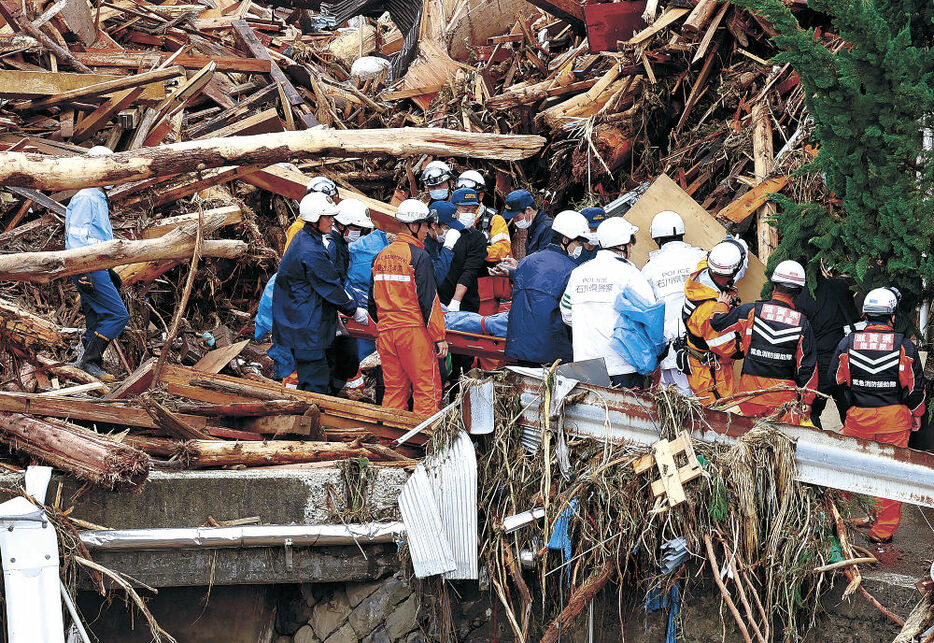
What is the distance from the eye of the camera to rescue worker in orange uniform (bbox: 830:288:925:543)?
701 cm

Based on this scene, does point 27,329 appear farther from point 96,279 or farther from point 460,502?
point 460,502

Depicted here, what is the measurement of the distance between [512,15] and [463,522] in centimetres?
1125

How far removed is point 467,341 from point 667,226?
2017 millimetres

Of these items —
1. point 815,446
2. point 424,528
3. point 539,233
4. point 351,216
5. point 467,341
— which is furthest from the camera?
point 539,233

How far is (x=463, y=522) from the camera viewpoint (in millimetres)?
5965

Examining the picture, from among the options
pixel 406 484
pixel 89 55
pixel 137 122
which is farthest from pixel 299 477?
pixel 89 55

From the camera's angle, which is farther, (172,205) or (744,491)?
(172,205)

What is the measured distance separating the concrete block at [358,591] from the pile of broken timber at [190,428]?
76 cm

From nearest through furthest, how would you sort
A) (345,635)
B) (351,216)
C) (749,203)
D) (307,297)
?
1. (345,635)
2. (307,297)
3. (351,216)
4. (749,203)

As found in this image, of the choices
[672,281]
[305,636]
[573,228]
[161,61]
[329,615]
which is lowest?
[305,636]

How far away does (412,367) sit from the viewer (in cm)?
840

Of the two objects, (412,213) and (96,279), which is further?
(96,279)

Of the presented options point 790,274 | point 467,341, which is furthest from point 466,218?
point 790,274

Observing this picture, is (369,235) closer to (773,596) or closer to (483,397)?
(483,397)
